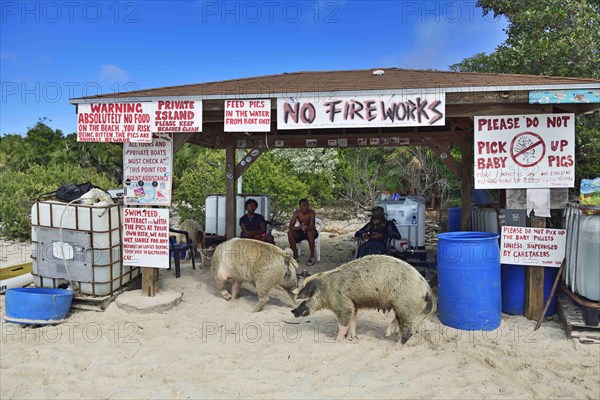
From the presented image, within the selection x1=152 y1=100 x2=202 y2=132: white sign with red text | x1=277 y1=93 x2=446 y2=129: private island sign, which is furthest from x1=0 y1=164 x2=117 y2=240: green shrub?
x1=277 y1=93 x2=446 y2=129: private island sign

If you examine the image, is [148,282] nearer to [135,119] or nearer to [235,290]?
[235,290]

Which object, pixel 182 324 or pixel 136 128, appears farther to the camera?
pixel 136 128

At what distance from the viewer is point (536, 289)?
218 inches

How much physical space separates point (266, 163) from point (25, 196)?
669cm

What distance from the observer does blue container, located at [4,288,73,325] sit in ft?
18.1

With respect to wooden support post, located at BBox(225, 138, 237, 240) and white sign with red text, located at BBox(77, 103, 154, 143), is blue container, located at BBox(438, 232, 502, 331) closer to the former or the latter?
white sign with red text, located at BBox(77, 103, 154, 143)

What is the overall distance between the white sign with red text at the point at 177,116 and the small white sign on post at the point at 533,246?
4095 millimetres

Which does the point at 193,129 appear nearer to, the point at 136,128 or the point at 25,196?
the point at 136,128

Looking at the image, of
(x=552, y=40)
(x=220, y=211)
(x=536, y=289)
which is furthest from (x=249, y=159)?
(x=552, y=40)

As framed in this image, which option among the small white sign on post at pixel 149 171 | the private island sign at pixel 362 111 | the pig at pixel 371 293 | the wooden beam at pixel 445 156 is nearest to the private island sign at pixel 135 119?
the small white sign on post at pixel 149 171

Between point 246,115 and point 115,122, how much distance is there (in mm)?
1834

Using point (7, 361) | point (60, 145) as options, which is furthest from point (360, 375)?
point (60, 145)

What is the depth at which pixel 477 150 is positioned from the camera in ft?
18.4

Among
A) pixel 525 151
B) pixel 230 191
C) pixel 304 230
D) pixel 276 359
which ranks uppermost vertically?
pixel 525 151
